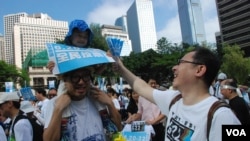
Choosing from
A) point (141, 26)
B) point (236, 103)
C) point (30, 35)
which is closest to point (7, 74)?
point (236, 103)

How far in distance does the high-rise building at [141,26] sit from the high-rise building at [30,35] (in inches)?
1665

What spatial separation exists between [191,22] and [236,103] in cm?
18744

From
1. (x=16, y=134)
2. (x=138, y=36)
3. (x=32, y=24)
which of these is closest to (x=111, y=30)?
(x=32, y=24)

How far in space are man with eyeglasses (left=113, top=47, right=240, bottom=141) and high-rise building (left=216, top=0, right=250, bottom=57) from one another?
87621mm

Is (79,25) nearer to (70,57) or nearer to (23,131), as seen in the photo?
(70,57)

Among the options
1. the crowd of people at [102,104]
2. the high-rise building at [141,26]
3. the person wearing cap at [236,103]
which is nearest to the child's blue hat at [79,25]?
the crowd of people at [102,104]

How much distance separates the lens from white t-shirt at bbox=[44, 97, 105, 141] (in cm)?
239

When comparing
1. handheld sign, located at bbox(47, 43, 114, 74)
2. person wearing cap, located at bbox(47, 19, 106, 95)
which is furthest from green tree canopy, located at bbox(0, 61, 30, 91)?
handheld sign, located at bbox(47, 43, 114, 74)

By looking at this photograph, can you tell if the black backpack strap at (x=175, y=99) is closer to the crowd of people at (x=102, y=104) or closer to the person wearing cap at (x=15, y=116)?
the crowd of people at (x=102, y=104)

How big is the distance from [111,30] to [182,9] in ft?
297

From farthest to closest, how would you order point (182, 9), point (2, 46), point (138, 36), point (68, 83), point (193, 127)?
1. point (182, 9)
2. point (138, 36)
3. point (2, 46)
4. point (68, 83)
5. point (193, 127)

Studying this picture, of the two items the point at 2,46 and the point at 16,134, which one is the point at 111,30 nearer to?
the point at 2,46

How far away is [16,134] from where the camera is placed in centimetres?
415

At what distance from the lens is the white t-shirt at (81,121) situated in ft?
7.84
